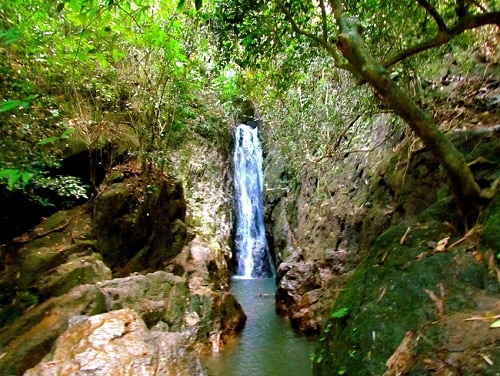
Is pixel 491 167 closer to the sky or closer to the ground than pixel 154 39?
closer to the ground

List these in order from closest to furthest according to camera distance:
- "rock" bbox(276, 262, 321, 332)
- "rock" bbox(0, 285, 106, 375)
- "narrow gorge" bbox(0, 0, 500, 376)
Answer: "narrow gorge" bbox(0, 0, 500, 376) < "rock" bbox(0, 285, 106, 375) < "rock" bbox(276, 262, 321, 332)

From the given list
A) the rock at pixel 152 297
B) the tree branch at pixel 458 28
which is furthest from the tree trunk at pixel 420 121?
the rock at pixel 152 297

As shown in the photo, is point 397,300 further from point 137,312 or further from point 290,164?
point 290,164

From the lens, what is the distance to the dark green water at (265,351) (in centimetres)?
621

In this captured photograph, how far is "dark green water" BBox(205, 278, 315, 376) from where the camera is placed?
621cm

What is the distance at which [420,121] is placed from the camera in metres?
3.72

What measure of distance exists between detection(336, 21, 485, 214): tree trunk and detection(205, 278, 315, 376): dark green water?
389cm

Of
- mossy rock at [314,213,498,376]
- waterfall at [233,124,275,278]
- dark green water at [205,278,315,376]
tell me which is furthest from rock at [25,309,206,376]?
waterfall at [233,124,275,278]

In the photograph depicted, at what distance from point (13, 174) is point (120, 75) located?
28.3ft

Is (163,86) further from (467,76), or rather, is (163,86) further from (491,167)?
(491,167)

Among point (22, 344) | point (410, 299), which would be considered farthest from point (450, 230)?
point (22, 344)

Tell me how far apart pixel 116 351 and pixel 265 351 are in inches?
134

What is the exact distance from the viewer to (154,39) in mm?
7547

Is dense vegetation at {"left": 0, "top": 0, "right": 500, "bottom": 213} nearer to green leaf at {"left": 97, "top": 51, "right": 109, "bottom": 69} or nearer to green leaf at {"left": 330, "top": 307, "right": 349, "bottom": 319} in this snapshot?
green leaf at {"left": 97, "top": 51, "right": 109, "bottom": 69}
